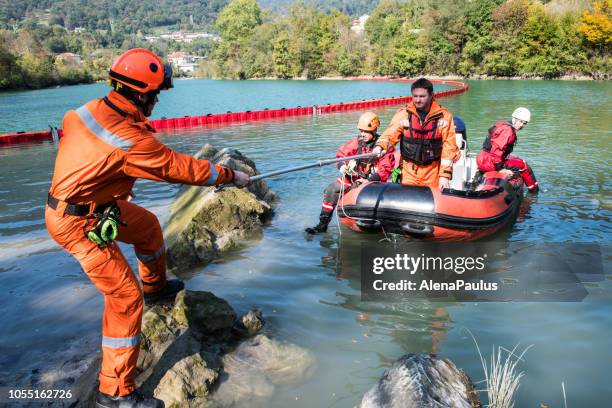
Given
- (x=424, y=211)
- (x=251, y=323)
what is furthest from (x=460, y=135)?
(x=251, y=323)

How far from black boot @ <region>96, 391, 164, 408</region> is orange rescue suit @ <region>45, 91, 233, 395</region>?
0.12 ft

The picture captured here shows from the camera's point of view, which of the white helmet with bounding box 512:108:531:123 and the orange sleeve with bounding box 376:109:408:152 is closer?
the orange sleeve with bounding box 376:109:408:152

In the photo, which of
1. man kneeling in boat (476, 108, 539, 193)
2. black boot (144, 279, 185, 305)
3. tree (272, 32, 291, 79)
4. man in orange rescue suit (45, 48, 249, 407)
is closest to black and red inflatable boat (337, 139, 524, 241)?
man kneeling in boat (476, 108, 539, 193)

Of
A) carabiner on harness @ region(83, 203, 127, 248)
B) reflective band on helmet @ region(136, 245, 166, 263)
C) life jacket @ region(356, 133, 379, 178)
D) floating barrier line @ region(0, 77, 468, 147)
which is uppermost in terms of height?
carabiner on harness @ region(83, 203, 127, 248)

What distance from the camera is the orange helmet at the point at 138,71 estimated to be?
322cm

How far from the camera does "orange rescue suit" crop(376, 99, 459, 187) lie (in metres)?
5.83

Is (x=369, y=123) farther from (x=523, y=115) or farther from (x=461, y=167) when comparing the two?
(x=523, y=115)

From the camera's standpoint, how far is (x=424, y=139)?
19.8ft

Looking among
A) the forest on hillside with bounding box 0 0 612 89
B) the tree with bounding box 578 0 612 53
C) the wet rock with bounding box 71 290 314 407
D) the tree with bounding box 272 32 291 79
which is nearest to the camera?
the wet rock with bounding box 71 290 314 407

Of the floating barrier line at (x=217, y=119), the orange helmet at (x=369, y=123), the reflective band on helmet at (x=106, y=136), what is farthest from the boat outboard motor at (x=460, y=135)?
the floating barrier line at (x=217, y=119)

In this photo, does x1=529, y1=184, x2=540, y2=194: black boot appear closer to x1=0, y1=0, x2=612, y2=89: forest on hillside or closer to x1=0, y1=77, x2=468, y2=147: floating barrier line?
x1=0, y1=77, x2=468, y2=147: floating barrier line

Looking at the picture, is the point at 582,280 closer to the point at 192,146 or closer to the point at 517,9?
the point at 192,146

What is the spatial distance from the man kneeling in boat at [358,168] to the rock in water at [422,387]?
361cm

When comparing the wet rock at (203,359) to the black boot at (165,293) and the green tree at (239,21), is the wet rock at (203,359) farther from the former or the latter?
the green tree at (239,21)
